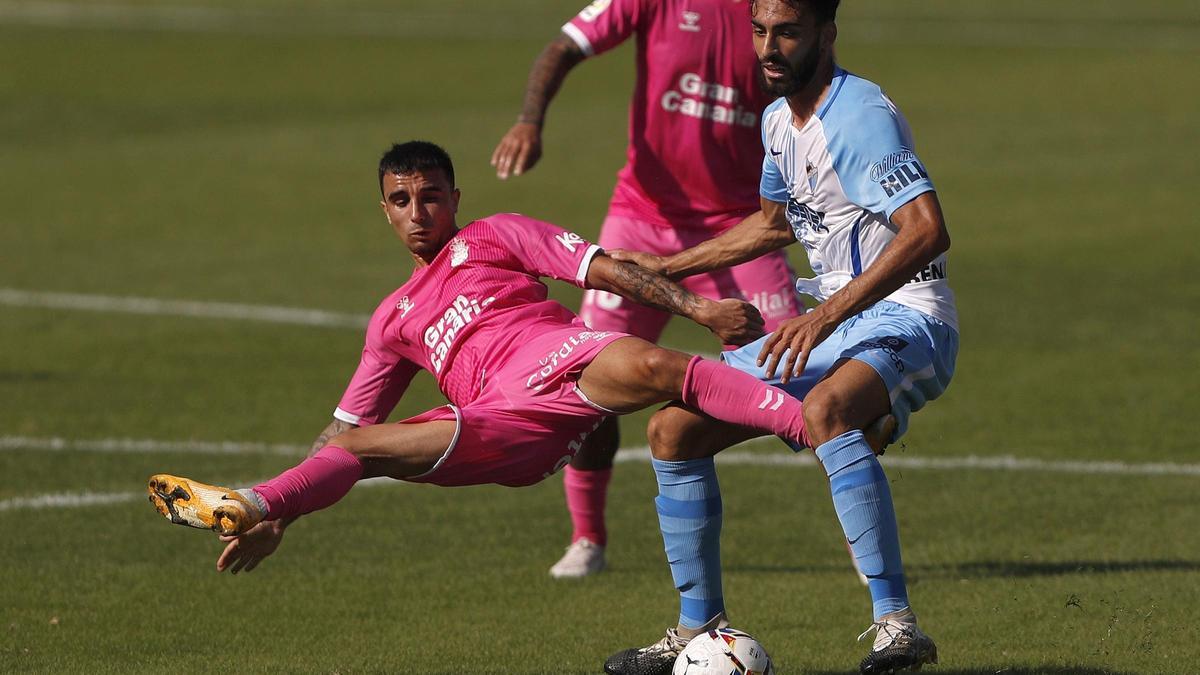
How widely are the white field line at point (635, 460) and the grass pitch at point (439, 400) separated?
0.13 ft

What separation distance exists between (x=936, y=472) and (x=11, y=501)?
5.13m

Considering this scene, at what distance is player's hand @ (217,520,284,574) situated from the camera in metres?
6.28

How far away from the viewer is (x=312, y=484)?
6.13 m

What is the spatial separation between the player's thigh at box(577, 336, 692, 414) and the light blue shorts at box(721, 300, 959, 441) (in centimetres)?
37

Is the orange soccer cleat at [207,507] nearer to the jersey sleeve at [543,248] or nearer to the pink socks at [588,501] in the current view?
the jersey sleeve at [543,248]

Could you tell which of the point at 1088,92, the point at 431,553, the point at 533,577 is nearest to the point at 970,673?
the point at 533,577

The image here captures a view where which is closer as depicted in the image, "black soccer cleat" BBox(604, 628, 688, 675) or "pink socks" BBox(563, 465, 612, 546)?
"black soccer cleat" BBox(604, 628, 688, 675)

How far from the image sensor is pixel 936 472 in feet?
32.9

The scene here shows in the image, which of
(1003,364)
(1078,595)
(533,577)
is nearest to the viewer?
(1078,595)

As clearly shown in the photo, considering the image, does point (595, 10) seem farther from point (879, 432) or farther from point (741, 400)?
point (879, 432)

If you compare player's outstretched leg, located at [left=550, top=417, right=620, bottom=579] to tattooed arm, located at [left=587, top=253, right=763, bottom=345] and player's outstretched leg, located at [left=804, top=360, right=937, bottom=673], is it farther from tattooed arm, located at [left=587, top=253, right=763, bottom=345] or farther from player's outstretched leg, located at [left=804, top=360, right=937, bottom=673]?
player's outstretched leg, located at [left=804, top=360, right=937, bottom=673]

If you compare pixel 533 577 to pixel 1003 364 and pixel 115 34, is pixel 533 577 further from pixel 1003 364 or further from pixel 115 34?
pixel 115 34

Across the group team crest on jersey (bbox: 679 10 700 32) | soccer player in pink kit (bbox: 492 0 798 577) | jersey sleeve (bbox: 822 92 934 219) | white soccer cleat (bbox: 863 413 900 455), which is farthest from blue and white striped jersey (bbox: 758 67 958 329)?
team crest on jersey (bbox: 679 10 700 32)

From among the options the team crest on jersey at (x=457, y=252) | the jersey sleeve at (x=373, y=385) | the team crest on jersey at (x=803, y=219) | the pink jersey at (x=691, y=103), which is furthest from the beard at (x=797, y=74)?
the pink jersey at (x=691, y=103)
